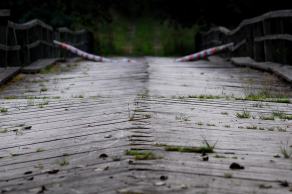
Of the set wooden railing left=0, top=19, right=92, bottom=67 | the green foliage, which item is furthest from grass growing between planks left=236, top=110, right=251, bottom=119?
the green foliage

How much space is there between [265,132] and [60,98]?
315 centimetres

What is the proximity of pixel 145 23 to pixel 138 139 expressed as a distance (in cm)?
3402

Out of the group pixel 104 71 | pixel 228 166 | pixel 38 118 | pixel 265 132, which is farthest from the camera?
pixel 104 71

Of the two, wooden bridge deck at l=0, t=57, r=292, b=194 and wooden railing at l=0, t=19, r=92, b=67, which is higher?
wooden railing at l=0, t=19, r=92, b=67

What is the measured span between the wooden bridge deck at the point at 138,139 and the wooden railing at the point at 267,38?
303 cm

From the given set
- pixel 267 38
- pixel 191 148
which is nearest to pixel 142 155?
pixel 191 148

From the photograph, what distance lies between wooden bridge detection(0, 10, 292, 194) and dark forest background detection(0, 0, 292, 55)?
47.9 feet

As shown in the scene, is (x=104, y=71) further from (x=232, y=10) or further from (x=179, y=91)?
(x=232, y=10)

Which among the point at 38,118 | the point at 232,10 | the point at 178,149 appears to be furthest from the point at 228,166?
the point at 232,10

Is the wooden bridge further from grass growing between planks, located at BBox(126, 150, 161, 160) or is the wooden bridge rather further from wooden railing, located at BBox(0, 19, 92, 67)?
wooden railing, located at BBox(0, 19, 92, 67)

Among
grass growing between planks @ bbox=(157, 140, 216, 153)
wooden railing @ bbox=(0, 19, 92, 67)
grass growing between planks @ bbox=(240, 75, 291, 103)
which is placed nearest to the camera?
grass growing between planks @ bbox=(157, 140, 216, 153)

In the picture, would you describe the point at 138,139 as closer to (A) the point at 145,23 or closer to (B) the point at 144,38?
(B) the point at 144,38

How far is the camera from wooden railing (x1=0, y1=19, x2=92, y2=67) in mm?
11203

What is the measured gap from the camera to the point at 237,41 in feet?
56.5
